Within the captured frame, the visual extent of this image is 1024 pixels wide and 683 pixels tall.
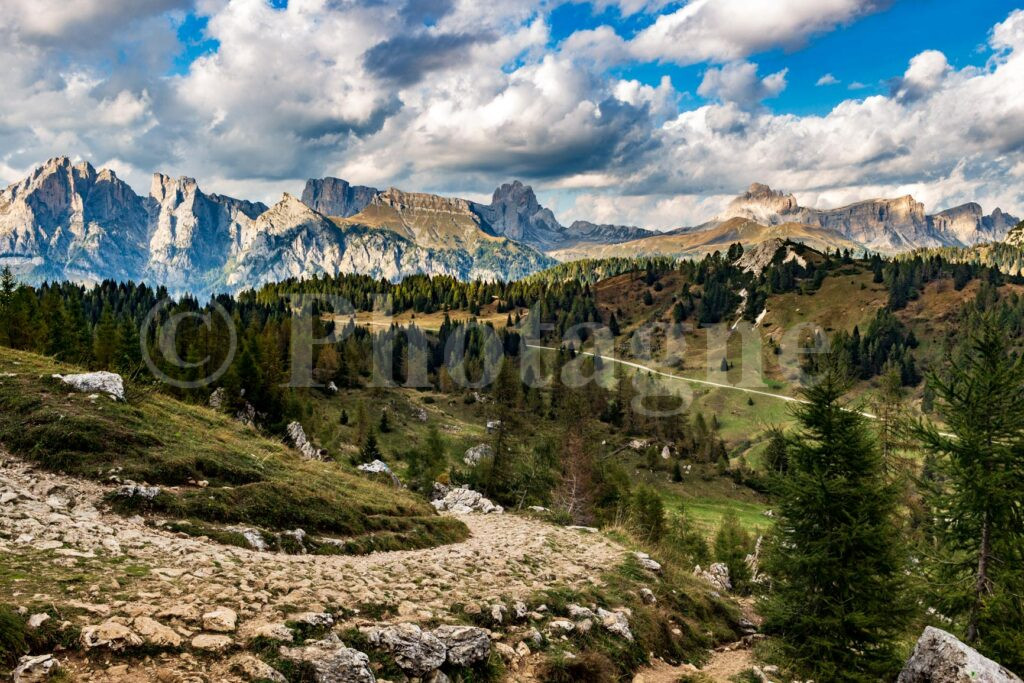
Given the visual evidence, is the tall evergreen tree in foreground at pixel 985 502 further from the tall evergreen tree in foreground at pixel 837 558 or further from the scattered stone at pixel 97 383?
the scattered stone at pixel 97 383

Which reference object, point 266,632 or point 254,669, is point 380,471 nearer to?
point 266,632

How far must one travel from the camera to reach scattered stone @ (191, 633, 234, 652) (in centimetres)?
1015

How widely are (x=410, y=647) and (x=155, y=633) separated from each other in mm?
5112

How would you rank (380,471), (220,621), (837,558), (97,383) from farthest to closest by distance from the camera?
(380,471) < (97,383) < (837,558) < (220,621)

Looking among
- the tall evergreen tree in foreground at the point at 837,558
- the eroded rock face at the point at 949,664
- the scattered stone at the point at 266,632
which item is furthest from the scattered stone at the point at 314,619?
the eroded rock face at the point at 949,664

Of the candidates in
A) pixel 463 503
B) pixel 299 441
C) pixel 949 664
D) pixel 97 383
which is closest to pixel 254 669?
pixel 949 664

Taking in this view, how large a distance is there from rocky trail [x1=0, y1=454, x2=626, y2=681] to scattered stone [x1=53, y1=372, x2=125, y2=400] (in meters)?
7.56

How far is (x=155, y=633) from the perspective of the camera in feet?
32.9

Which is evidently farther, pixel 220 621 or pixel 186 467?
pixel 186 467

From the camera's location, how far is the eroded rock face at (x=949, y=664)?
14531 mm

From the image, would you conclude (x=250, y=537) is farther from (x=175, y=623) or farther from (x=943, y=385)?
(x=943, y=385)

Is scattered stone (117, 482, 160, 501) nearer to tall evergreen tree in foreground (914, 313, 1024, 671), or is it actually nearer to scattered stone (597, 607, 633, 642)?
scattered stone (597, 607, 633, 642)

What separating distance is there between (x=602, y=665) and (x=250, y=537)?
37.3ft

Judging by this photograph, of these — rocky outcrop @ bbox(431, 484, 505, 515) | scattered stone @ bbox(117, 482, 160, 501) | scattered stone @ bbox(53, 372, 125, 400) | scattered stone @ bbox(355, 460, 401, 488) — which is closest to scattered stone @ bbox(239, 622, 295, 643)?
scattered stone @ bbox(117, 482, 160, 501)
